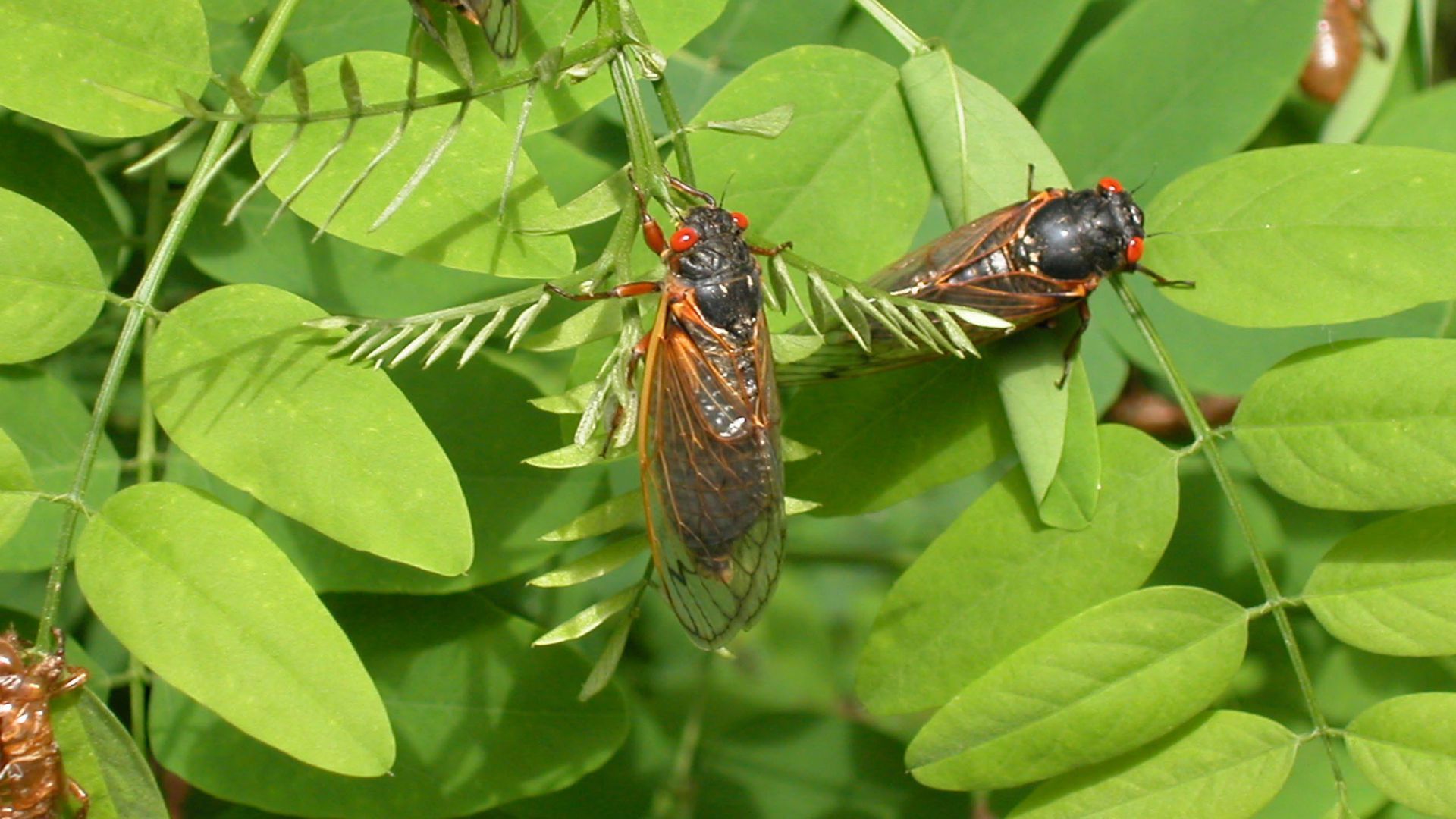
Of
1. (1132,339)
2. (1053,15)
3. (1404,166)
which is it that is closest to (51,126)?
(1053,15)

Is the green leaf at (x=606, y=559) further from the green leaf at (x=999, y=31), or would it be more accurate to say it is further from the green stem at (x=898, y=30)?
the green leaf at (x=999, y=31)

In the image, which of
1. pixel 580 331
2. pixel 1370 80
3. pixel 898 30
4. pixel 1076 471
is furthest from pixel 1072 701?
pixel 1370 80

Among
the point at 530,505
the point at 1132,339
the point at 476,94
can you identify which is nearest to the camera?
the point at 476,94

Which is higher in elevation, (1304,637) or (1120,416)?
A: (1120,416)

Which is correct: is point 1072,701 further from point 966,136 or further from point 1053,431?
point 966,136

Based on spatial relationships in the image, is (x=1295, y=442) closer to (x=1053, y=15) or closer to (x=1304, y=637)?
(x=1304, y=637)
